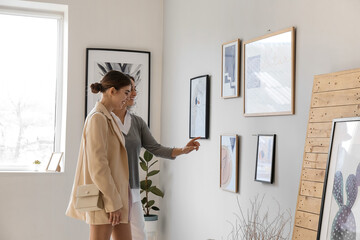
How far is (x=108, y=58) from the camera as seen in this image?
476 cm

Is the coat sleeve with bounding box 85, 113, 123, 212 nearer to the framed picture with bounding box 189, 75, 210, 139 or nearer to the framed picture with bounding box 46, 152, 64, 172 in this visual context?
the framed picture with bounding box 189, 75, 210, 139

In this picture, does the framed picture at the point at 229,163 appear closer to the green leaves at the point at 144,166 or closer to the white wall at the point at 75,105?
the green leaves at the point at 144,166

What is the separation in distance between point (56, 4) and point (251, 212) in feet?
9.73

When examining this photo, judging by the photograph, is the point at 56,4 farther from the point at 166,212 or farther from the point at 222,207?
the point at 222,207

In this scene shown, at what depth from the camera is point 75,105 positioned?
15.4 feet

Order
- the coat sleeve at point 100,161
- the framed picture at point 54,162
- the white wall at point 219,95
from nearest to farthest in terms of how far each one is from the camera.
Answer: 1. the white wall at point 219,95
2. the coat sleeve at point 100,161
3. the framed picture at point 54,162

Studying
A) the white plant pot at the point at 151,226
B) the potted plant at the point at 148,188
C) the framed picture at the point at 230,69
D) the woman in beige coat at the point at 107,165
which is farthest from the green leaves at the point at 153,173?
the woman in beige coat at the point at 107,165

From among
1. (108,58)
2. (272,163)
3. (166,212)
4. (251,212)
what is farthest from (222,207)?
(108,58)

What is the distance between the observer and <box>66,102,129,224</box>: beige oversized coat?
2.63m

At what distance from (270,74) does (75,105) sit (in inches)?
95.4

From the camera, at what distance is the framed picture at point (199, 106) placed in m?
3.69

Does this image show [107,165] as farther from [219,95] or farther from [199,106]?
[199,106]

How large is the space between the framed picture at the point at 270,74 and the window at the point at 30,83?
2.52 meters

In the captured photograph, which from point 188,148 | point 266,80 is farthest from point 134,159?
point 266,80
